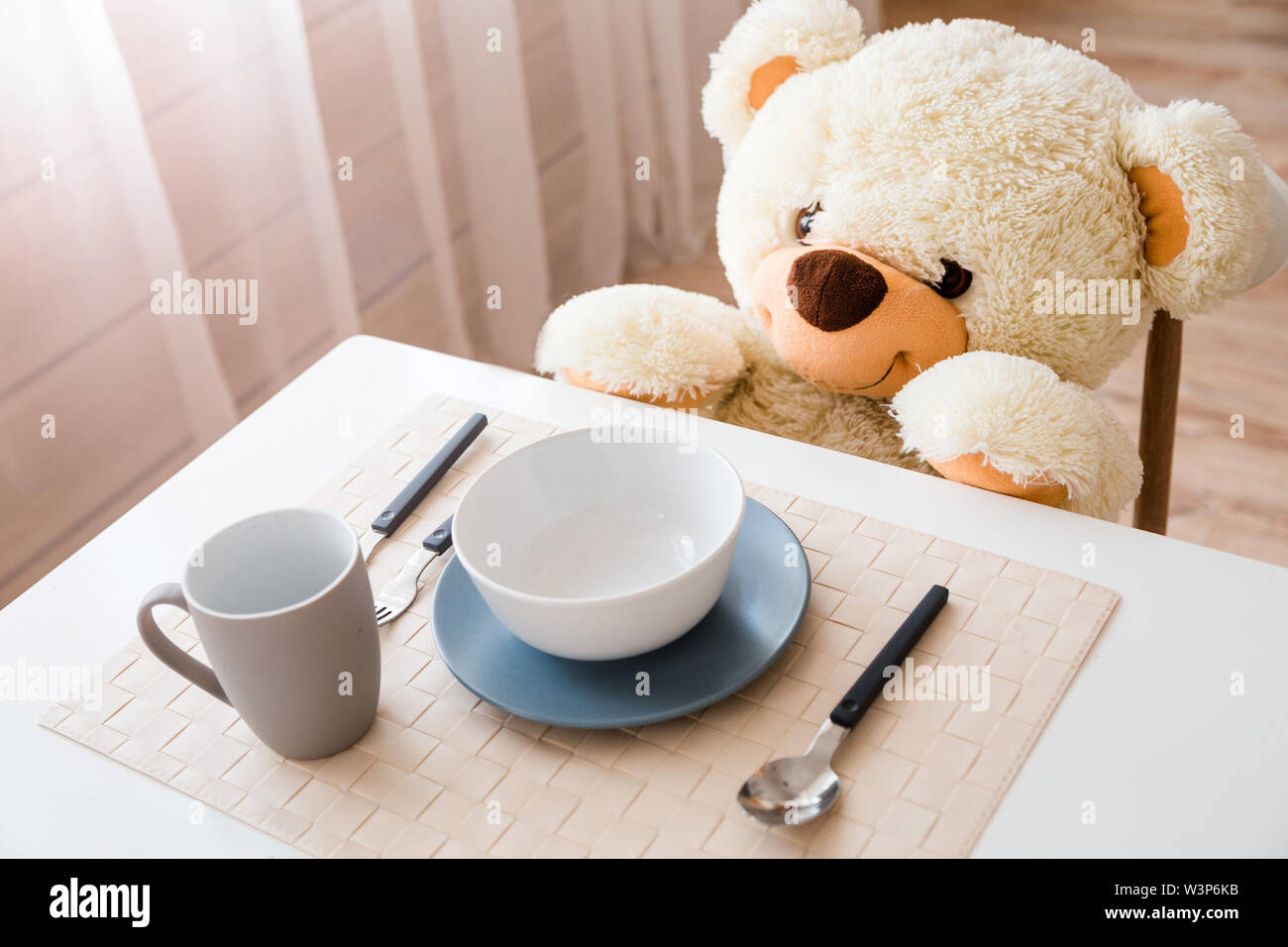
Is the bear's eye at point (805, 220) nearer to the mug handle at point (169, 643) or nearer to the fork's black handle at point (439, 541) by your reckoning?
the fork's black handle at point (439, 541)

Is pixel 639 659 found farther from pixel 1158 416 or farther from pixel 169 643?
pixel 1158 416

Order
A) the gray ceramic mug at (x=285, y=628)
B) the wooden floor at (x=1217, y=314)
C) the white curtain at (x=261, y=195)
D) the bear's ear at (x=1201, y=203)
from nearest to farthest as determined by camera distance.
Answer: the gray ceramic mug at (x=285, y=628)
the bear's ear at (x=1201, y=203)
the white curtain at (x=261, y=195)
the wooden floor at (x=1217, y=314)

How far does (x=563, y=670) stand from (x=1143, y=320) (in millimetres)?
547

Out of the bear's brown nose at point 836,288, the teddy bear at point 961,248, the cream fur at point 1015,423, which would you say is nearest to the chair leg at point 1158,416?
the teddy bear at point 961,248

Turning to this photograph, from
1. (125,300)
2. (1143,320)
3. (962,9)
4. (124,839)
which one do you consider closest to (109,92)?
(125,300)

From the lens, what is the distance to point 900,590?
655 millimetres

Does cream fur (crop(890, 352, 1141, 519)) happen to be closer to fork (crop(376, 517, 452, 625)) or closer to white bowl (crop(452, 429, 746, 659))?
white bowl (crop(452, 429, 746, 659))

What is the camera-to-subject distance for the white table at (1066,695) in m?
0.54

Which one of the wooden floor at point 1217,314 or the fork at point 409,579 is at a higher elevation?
the fork at point 409,579

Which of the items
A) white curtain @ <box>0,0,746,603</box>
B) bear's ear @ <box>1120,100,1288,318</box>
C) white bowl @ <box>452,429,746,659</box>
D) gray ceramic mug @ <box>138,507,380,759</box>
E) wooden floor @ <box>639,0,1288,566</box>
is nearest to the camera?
gray ceramic mug @ <box>138,507,380,759</box>

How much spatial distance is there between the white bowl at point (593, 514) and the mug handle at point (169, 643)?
0.14 meters

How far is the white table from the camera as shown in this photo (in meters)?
0.54

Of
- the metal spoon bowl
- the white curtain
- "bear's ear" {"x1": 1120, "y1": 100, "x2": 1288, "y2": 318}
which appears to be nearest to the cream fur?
"bear's ear" {"x1": 1120, "y1": 100, "x2": 1288, "y2": 318}

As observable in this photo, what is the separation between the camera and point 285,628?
0.53 metres
